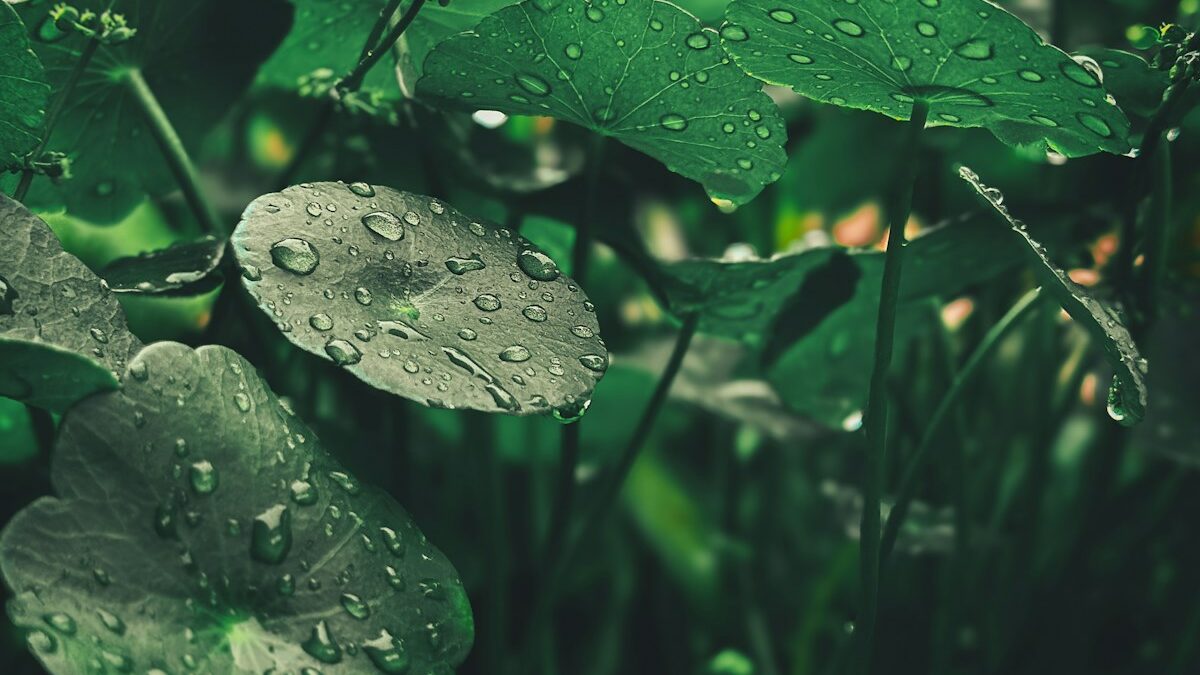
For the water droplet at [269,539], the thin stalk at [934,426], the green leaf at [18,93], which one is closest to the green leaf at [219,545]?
the water droplet at [269,539]

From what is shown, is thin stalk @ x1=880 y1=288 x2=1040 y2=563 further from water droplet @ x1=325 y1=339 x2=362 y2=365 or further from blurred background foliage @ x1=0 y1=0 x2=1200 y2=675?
water droplet @ x1=325 y1=339 x2=362 y2=365

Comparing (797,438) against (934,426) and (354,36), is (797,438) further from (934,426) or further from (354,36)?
(354,36)

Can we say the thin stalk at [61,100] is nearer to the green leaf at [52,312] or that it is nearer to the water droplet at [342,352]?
the green leaf at [52,312]

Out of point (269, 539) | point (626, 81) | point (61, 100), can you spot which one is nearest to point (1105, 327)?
point (626, 81)

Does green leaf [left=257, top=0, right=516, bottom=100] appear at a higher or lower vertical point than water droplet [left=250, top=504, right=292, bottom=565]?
higher

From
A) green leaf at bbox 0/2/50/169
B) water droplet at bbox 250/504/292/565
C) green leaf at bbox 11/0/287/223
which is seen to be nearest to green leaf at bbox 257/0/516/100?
green leaf at bbox 11/0/287/223

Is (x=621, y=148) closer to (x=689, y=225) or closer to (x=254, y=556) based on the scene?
(x=689, y=225)

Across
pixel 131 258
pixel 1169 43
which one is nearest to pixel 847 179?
pixel 1169 43
